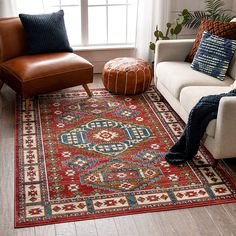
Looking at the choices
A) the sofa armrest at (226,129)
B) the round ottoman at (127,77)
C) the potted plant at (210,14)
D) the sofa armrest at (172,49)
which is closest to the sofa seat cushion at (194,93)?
the sofa armrest at (226,129)

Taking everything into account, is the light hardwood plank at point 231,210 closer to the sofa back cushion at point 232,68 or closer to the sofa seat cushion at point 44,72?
the sofa back cushion at point 232,68

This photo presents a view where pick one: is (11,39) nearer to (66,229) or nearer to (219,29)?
(219,29)

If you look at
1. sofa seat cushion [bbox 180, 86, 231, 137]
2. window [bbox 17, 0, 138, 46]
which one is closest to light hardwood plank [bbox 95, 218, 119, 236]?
sofa seat cushion [bbox 180, 86, 231, 137]

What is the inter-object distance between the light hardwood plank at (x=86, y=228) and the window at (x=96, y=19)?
2.77m

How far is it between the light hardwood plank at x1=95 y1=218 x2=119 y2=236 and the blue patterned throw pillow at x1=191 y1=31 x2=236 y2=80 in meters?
1.76

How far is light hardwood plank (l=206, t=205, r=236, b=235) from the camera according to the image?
264 cm

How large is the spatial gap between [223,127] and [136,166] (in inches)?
27.5

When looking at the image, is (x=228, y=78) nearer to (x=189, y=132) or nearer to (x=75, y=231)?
(x=189, y=132)

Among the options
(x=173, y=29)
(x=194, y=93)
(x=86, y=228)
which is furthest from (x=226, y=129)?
(x=173, y=29)

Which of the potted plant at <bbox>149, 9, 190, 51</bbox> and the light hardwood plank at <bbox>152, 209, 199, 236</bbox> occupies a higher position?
the potted plant at <bbox>149, 9, 190, 51</bbox>

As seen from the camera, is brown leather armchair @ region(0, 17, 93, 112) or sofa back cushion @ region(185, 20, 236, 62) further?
brown leather armchair @ region(0, 17, 93, 112)

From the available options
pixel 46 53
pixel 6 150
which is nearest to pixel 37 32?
pixel 46 53

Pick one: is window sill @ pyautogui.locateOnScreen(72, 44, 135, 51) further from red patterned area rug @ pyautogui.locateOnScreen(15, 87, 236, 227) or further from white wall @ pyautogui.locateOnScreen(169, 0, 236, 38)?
red patterned area rug @ pyautogui.locateOnScreen(15, 87, 236, 227)

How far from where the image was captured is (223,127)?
3031 mm
